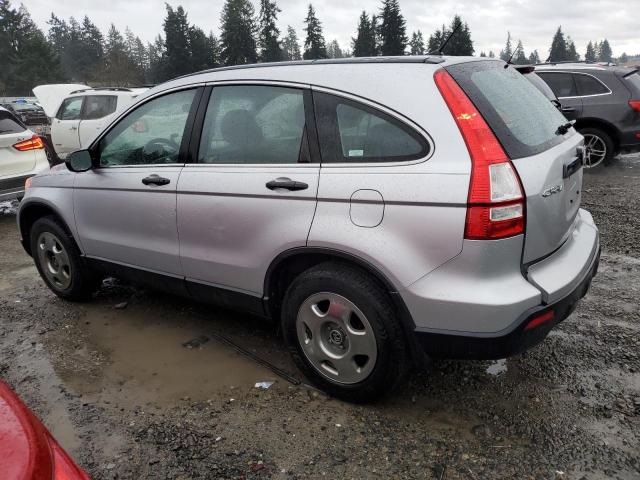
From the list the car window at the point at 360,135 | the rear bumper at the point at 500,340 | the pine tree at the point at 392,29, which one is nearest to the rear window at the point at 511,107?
the car window at the point at 360,135

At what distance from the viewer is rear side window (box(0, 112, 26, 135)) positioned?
752 cm

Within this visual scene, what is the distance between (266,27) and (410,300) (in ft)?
275

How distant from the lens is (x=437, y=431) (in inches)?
103

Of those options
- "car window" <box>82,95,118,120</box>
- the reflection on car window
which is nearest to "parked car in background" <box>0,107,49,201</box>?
"car window" <box>82,95,118,120</box>

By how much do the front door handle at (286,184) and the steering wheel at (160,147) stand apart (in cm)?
91

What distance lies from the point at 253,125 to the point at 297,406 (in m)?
1.64

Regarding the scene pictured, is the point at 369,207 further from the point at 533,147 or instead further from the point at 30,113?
the point at 30,113

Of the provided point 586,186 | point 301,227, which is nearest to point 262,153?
point 301,227

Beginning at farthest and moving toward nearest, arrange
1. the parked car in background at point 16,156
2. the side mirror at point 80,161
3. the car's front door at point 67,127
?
the car's front door at point 67,127 → the parked car in background at point 16,156 → the side mirror at point 80,161

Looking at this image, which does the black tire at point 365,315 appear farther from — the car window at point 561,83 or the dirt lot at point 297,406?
the car window at point 561,83

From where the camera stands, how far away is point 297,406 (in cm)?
285

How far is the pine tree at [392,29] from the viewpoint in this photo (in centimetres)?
6419

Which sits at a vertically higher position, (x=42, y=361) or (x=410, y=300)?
(x=410, y=300)

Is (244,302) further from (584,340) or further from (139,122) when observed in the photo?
(584,340)
